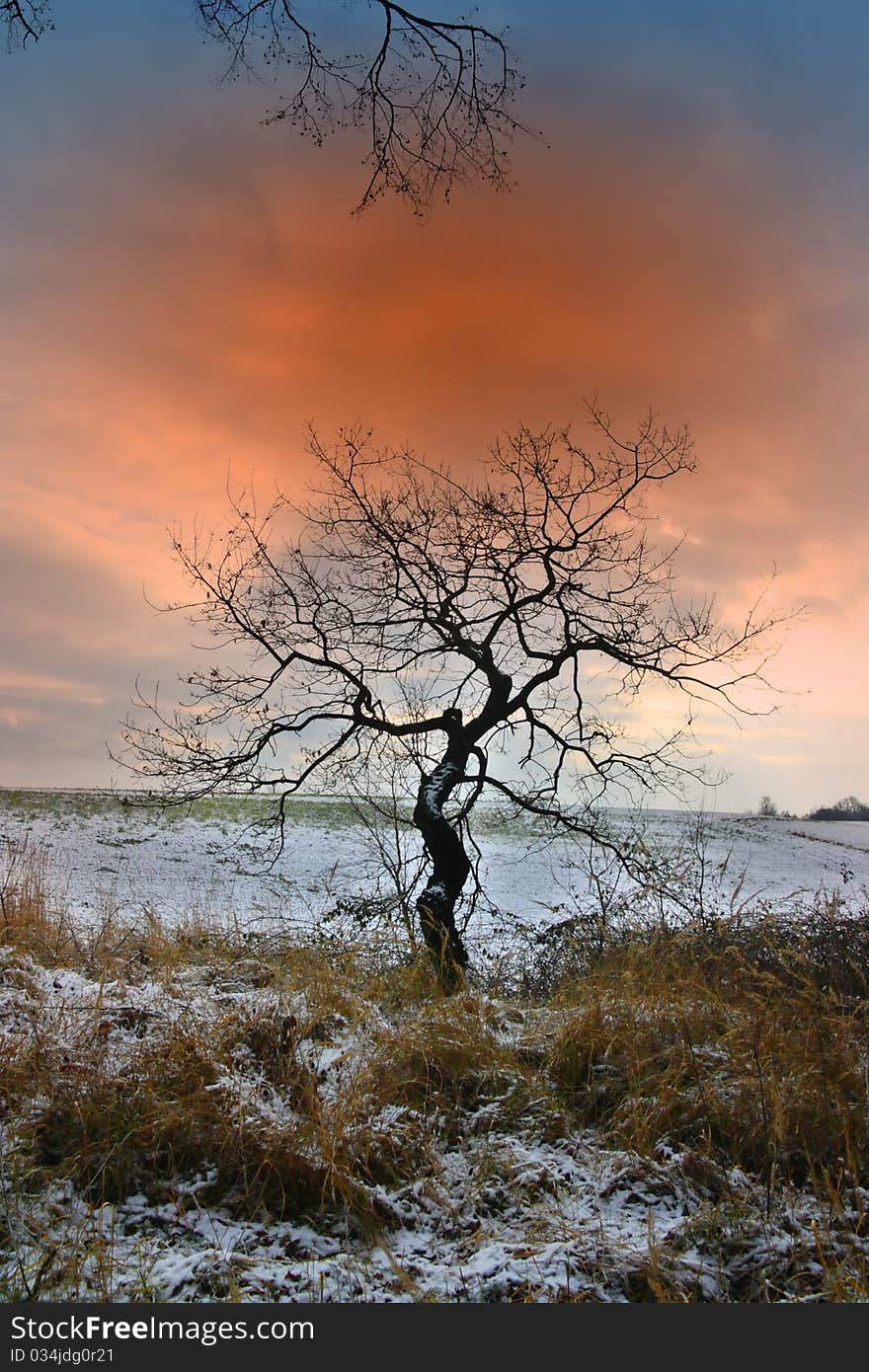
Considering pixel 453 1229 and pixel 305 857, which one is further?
pixel 305 857

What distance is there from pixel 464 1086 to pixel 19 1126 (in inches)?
85.4

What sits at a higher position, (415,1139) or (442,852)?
(442,852)

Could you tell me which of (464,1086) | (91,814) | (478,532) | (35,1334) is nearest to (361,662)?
(478,532)

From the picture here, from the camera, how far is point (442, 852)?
8703mm

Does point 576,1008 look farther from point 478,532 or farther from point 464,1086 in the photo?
point 478,532

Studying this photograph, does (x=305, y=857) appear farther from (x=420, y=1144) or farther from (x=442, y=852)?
(x=420, y=1144)

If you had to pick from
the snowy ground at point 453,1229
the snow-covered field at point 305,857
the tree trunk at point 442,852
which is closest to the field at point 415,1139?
the snowy ground at point 453,1229

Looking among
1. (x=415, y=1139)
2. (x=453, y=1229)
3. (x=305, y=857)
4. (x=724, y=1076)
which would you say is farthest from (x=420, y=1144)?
(x=305, y=857)

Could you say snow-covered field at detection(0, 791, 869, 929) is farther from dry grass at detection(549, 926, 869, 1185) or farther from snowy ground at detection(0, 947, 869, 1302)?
snowy ground at detection(0, 947, 869, 1302)

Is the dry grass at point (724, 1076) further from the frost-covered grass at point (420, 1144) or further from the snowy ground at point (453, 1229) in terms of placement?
the snowy ground at point (453, 1229)

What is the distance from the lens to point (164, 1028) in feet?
14.3

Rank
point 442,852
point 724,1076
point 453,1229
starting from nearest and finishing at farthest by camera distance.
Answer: point 453,1229
point 724,1076
point 442,852

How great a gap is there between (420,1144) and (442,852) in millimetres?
4954

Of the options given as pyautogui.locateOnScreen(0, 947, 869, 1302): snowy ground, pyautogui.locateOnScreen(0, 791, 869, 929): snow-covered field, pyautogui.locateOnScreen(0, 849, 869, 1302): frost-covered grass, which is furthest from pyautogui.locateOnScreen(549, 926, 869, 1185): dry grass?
pyautogui.locateOnScreen(0, 791, 869, 929): snow-covered field
